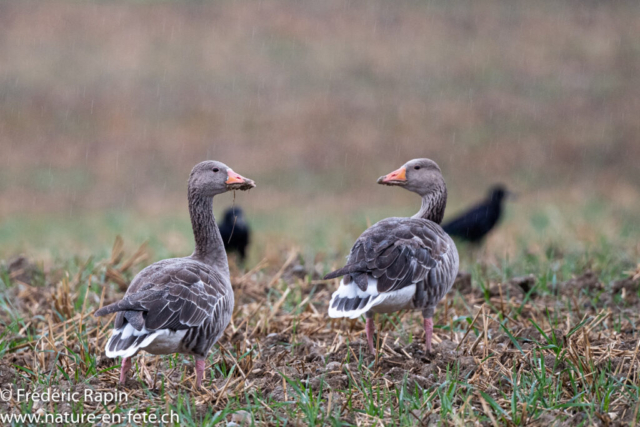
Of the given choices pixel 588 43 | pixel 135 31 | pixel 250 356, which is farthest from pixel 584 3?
pixel 250 356

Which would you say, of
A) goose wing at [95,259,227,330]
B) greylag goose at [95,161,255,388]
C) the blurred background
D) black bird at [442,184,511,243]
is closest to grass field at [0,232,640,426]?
greylag goose at [95,161,255,388]

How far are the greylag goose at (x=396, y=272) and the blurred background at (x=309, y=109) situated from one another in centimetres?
587

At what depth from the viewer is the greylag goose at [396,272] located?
431cm

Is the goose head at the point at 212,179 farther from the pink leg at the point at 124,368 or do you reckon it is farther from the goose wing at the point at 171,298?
the pink leg at the point at 124,368

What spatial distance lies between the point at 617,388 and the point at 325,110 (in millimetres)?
19848

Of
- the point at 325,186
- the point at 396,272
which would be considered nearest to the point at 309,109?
the point at 325,186

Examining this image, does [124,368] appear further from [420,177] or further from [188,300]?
[420,177]

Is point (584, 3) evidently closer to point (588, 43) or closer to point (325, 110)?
point (588, 43)

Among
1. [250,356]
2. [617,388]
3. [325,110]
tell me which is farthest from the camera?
[325,110]

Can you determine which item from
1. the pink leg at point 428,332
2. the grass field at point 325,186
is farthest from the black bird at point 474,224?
the pink leg at point 428,332

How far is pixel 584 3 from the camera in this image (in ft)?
98.7

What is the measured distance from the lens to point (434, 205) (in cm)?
527

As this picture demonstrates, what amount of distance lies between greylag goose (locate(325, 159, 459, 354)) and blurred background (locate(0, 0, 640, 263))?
587 cm

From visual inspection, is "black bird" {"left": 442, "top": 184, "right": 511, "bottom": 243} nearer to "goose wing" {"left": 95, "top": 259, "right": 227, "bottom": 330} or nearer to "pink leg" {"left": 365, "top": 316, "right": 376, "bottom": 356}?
"pink leg" {"left": 365, "top": 316, "right": 376, "bottom": 356}
